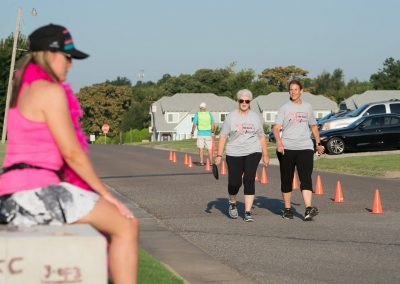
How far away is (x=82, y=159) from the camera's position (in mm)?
4922

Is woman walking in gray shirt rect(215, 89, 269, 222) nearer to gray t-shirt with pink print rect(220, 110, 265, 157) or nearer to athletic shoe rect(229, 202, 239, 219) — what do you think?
gray t-shirt with pink print rect(220, 110, 265, 157)

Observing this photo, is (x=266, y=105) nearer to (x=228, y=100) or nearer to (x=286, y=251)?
(x=228, y=100)

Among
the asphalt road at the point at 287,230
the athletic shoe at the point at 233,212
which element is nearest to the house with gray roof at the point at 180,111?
the asphalt road at the point at 287,230

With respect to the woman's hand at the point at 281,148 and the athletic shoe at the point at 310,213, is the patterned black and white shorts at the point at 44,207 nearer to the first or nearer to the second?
the woman's hand at the point at 281,148

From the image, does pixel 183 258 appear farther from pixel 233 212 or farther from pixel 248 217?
pixel 233 212

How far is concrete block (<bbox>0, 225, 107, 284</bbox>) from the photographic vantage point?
4.30 meters

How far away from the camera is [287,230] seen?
11766mm

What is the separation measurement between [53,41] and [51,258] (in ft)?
4.38

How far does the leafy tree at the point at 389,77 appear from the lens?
118375 mm

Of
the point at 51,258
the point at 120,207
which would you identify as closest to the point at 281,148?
the point at 120,207

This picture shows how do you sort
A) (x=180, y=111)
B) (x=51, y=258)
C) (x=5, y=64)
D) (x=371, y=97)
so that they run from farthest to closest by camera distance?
(x=180, y=111) < (x=371, y=97) < (x=5, y=64) < (x=51, y=258)

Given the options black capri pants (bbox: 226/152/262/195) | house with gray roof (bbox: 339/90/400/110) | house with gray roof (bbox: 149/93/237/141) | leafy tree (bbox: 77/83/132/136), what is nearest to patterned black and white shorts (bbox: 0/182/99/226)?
black capri pants (bbox: 226/152/262/195)

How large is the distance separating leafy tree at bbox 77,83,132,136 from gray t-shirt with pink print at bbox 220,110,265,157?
385ft

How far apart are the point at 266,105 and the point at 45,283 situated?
4548 inches
